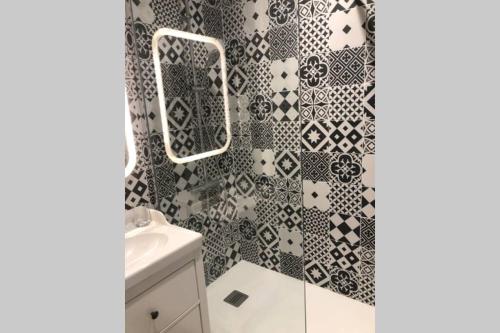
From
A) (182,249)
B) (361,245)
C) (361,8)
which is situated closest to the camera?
(182,249)

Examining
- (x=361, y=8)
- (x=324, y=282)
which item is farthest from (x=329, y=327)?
(x=361, y=8)

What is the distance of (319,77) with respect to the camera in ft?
5.83

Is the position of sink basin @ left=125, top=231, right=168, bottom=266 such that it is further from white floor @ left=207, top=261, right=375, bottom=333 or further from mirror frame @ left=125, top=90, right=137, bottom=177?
white floor @ left=207, top=261, right=375, bottom=333

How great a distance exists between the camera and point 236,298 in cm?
210

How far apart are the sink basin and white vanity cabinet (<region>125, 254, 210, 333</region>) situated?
0.52 feet

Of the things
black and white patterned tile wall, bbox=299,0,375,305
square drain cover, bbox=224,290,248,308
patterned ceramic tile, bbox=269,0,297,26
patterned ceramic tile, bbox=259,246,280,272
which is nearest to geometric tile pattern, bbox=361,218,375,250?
black and white patterned tile wall, bbox=299,0,375,305

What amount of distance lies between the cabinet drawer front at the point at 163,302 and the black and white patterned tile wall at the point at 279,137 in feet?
1.69

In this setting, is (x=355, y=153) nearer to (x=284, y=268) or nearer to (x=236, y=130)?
(x=236, y=130)

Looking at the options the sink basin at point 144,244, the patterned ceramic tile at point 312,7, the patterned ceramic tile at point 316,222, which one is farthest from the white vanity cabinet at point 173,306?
the patterned ceramic tile at point 312,7

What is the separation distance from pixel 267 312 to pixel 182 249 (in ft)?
3.39

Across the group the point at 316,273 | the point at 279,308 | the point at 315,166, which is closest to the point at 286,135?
the point at 315,166

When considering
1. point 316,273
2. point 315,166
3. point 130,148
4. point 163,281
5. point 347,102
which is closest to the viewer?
point 163,281

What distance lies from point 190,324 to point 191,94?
50.6 inches

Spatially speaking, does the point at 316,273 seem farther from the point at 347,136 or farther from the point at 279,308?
the point at 347,136
